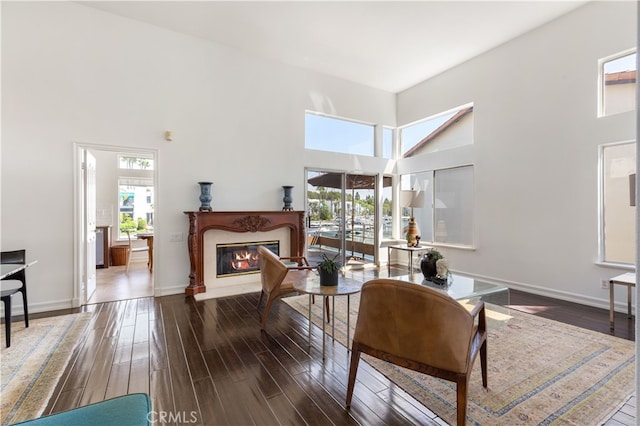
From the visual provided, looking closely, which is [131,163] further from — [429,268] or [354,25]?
[429,268]

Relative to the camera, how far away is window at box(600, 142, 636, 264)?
11.8 ft

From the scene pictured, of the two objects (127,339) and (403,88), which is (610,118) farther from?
(127,339)

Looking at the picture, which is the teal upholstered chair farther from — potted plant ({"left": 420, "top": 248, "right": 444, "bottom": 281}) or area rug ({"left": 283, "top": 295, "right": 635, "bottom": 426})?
potted plant ({"left": 420, "top": 248, "right": 444, "bottom": 281})

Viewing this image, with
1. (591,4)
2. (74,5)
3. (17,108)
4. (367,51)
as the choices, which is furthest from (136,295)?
(591,4)

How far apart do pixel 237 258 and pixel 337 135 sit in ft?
10.9

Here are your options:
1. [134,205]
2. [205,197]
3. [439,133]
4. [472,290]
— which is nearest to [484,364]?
[472,290]

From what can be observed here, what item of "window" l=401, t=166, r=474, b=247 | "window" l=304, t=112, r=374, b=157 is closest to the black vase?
"window" l=401, t=166, r=474, b=247

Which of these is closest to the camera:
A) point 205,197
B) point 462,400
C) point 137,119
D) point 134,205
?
point 462,400

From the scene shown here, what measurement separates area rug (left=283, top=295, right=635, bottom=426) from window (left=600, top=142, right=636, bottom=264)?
1.46 meters

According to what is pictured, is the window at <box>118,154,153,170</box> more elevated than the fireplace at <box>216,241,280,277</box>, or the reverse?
the window at <box>118,154,153,170</box>

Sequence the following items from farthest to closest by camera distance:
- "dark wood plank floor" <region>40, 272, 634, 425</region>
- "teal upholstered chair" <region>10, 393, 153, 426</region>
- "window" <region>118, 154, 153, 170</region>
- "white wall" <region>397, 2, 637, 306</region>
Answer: "window" <region>118, 154, 153, 170</region> → "white wall" <region>397, 2, 637, 306</region> → "dark wood plank floor" <region>40, 272, 634, 425</region> → "teal upholstered chair" <region>10, 393, 153, 426</region>

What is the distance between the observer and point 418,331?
166cm

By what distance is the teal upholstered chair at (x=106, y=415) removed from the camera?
1062 millimetres

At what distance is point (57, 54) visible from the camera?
3711 mm
